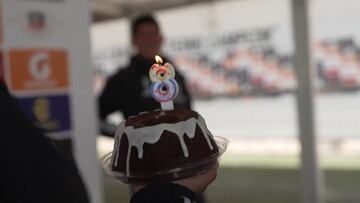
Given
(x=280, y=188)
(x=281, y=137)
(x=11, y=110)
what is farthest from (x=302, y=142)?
(x=11, y=110)

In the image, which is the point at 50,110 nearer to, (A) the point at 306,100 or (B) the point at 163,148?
(B) the point at 163,148

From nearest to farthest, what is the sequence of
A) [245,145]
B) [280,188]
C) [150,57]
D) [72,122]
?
1. [72,122]
2. [150,57]
3. [280,188]
4. [245,145]

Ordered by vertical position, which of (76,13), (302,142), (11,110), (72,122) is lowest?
(302,142)

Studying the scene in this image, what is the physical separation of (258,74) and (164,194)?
280 inches

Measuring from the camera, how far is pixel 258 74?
25.9 feet

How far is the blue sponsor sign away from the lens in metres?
2.43

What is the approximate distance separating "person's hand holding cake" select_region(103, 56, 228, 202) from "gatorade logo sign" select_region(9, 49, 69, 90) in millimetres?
1582

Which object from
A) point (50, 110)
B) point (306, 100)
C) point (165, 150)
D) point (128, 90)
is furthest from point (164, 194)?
point (306, 100)

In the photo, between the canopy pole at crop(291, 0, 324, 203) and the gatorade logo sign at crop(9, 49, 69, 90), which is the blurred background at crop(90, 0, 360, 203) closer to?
the canopy pole at crop(291, 0, 324, 203)

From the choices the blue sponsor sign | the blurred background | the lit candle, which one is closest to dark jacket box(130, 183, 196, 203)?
the lit candle

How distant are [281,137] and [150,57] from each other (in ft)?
17.5

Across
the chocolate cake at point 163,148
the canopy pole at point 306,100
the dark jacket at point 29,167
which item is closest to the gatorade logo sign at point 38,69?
the dark jacket at point 29,167

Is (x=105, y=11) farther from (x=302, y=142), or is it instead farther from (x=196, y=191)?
(x=196, y=191)

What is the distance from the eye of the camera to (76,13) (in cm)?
262
